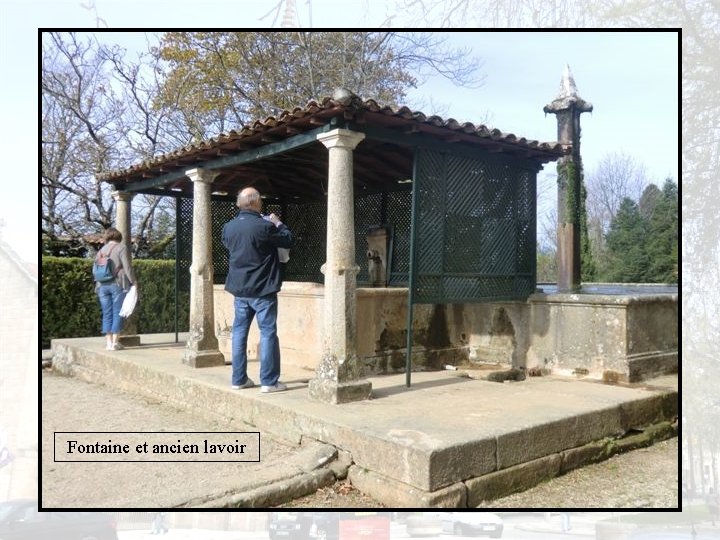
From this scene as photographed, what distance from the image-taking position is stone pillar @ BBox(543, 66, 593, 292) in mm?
9539

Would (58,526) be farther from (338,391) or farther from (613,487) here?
(613,487)

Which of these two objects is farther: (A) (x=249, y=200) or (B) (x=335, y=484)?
(A) (x=249, y=200)

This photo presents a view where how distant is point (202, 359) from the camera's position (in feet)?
24.3

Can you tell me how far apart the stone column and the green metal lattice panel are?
838 millimetres

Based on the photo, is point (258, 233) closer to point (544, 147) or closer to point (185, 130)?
point (544, 147)

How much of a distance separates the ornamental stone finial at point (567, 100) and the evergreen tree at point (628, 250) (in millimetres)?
7631

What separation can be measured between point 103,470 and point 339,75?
14.3m

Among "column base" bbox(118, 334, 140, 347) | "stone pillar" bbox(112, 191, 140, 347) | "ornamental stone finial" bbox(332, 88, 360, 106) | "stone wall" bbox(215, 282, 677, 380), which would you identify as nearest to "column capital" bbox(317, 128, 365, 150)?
"ornamental stone finial" bbox(332, 88, 360, 106)

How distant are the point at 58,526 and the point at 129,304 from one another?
491cm

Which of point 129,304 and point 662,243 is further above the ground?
point 662,243

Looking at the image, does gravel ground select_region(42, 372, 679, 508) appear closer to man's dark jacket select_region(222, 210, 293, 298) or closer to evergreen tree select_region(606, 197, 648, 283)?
man's dark jacket select_region(222, 210, 293, 298)

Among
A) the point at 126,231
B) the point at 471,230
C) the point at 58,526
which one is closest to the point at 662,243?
the point at 471,230

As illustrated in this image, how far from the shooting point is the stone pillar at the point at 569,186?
954 centimetres
